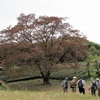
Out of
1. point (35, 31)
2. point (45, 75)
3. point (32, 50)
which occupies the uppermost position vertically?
point (35, 31)

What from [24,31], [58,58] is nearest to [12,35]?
[24,31]

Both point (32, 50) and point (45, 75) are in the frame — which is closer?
point (32, 50)

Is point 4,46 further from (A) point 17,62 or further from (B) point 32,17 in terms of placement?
(B) point 32,17

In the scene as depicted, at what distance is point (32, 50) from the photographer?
4269 centimetres

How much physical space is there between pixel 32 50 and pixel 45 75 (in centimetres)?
507

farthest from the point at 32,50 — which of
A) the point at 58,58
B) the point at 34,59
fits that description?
the point at 58,58

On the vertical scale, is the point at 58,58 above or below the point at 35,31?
below

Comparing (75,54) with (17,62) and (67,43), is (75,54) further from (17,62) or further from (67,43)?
(17,62)

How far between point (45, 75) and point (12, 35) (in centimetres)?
735

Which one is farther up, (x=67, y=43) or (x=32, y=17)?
(x=32, y=17)

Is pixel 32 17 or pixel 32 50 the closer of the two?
pixel 32 50

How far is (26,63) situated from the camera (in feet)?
144

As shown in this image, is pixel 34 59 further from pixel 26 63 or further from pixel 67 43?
pixel 67 43

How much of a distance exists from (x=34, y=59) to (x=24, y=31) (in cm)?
422
